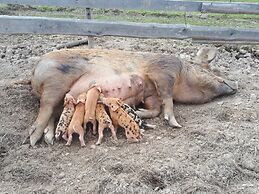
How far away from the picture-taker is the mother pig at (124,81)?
561 centimetres

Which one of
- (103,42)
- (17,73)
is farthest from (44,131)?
(103,42)

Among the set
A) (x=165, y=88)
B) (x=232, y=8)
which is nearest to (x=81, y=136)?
(x=165, y=88)

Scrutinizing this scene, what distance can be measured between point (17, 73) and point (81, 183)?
3199 mm

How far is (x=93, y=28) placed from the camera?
6926mm

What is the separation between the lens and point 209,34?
758cm

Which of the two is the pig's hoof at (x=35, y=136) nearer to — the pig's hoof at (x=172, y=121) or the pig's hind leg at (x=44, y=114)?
the pig's hind leg at (x=44, y=114)

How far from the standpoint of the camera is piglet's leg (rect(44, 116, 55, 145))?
206 inches

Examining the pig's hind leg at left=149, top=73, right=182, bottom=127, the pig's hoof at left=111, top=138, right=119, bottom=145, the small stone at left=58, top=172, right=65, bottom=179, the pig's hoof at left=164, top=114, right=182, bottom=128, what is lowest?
the small stone at left=58, top=172, right=65, bottom=179

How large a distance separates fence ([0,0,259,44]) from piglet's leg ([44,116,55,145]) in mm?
1488

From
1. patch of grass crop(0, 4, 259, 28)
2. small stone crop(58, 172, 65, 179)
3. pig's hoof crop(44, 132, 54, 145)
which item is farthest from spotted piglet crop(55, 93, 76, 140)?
patch of grass crop(0, 4, 259, 28)

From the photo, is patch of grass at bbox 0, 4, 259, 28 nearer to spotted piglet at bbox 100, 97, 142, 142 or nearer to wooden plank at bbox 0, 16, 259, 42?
wooden plank at bbox 0, 16, 259, 42

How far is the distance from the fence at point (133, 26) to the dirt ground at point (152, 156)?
78cm

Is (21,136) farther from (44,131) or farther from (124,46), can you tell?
(124,46)

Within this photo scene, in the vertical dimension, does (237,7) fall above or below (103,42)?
above
